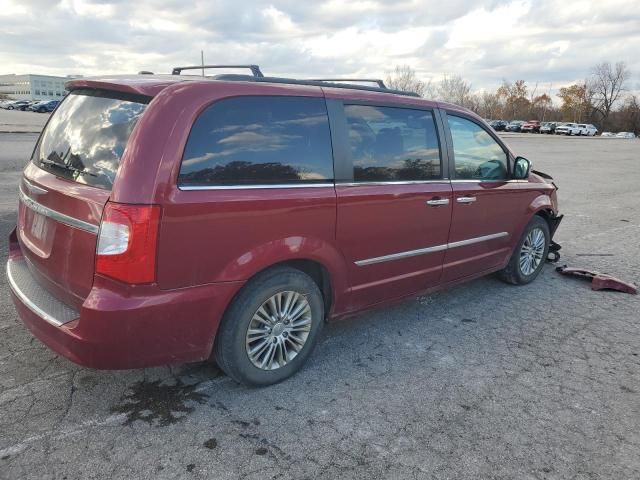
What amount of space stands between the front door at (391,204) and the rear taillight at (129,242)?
49.1 inches

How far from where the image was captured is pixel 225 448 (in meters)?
2.67

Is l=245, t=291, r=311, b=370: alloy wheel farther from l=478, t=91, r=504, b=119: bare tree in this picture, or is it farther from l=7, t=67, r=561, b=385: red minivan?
l=478, t=91, r=504, b=119: bare tree

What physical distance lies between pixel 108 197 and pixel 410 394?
2.11 metres

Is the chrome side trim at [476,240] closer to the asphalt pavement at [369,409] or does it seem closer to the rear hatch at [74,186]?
the asphalt pavement at [369,409]

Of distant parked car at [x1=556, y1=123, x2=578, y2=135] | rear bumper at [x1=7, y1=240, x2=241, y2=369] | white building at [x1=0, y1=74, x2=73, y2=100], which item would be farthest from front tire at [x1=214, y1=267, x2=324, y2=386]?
white building at [x1=0, y1=74, x2=73, y2=100]

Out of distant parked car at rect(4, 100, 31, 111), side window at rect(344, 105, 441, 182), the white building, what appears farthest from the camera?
the white building

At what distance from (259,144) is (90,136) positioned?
3.09 ft

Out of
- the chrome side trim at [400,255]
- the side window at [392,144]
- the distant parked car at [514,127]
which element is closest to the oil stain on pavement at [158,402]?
the chrome side trim at [400,255]

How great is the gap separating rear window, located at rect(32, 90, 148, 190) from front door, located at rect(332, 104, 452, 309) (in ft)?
4.34

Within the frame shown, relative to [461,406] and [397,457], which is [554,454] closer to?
[461,406]

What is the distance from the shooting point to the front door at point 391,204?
11.4 feet

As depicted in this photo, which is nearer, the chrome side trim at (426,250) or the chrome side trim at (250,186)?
the chrome side trim at (250,186)

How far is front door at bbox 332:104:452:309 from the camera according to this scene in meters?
3.48

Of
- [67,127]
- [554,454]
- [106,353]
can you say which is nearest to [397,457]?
[554,454]
